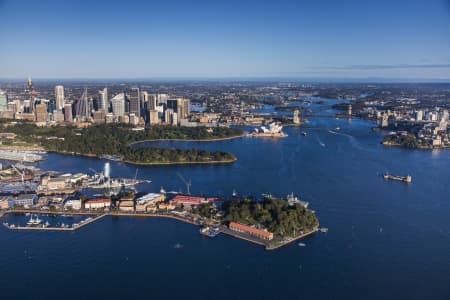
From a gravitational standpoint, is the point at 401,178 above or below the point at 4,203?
above

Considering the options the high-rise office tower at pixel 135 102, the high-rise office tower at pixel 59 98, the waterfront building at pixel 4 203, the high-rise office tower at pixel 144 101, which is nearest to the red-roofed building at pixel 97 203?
the waterfront building at pixel 4 203

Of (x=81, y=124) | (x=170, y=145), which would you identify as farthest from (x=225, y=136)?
(x=81, y=124)

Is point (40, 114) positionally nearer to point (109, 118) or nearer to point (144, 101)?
point (109, 118)

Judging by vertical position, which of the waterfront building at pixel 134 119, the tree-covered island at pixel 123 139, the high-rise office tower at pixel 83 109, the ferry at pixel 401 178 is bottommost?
the ferry at pixel 401 178

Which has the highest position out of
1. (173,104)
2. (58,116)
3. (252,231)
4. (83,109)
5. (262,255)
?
(173,104)

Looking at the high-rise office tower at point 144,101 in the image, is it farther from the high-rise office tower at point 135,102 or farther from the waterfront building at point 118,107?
the waterfront building at point 118,107

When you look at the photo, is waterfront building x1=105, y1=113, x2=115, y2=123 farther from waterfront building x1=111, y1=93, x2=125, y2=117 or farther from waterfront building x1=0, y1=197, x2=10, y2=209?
waterfront building x1=0, y1=197, x2=10, y2=209

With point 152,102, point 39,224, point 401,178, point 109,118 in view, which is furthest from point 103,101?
point 401,178
